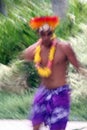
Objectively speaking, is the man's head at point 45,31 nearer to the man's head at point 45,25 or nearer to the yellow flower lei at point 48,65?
the man's head at point 45,25

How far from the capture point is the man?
6082 millimetres

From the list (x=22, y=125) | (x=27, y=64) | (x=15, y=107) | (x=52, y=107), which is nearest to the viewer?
(x=52, y=107)

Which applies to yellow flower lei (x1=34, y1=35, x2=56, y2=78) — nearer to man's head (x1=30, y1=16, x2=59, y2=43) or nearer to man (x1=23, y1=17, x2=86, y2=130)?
man (x1=23, y1=17, x2=86, y2=130)

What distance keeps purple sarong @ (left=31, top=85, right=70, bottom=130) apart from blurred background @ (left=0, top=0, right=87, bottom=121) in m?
2.75

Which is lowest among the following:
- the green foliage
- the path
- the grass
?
the path

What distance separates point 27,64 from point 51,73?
552cm

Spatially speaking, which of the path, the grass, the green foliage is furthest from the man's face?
the green foliage

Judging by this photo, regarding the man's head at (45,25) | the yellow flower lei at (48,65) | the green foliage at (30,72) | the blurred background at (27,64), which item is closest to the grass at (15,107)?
the blurred background at (27,64)

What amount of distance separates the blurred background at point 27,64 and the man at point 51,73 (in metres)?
2.77

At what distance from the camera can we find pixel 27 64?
11.6 metres

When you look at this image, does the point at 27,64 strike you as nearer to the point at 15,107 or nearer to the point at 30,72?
the point at 30,72

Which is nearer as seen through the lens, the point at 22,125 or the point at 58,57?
the point at 58,57

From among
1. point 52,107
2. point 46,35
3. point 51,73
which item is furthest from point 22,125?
point 46,35

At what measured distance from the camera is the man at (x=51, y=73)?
20.0 ft
